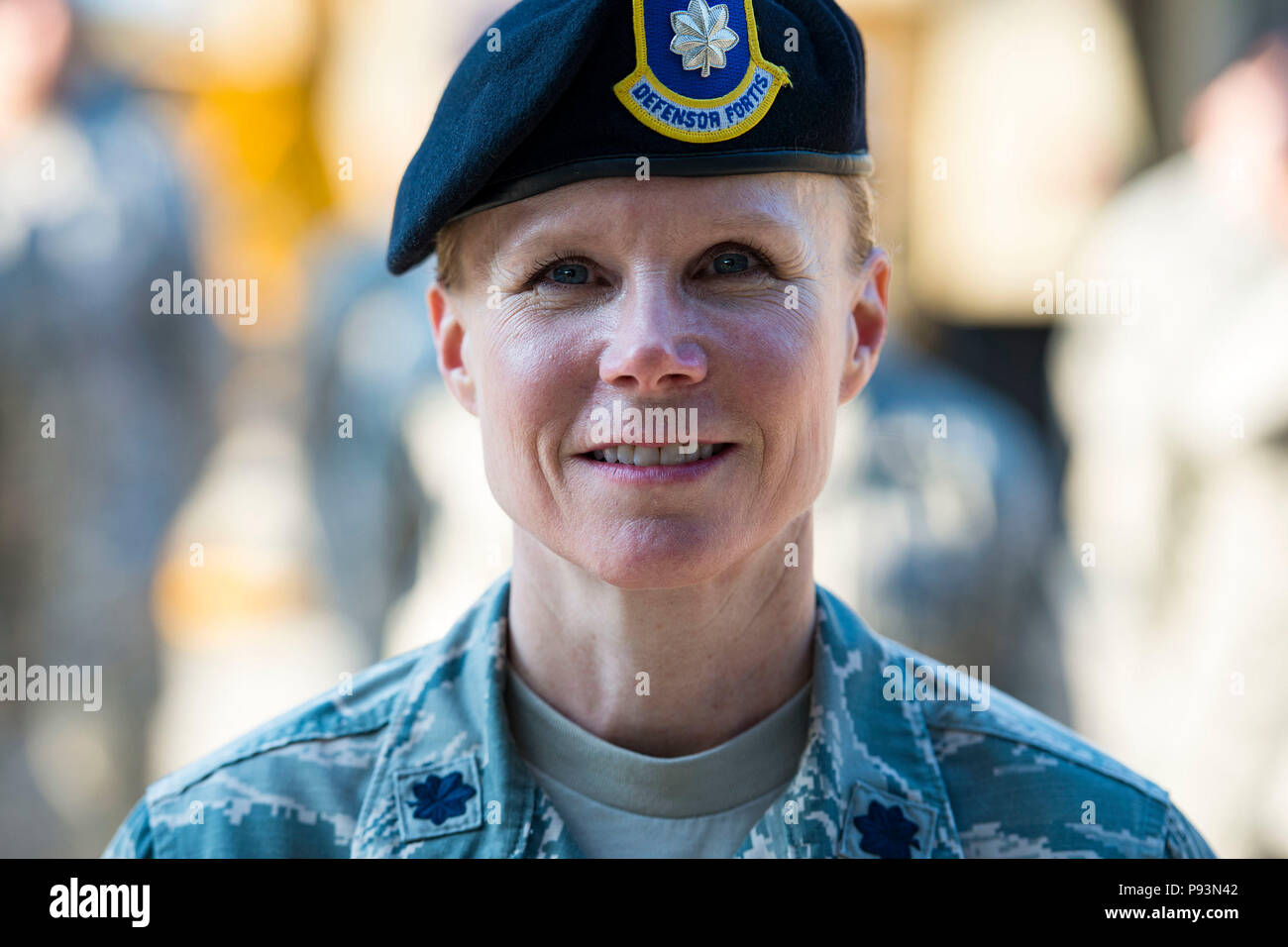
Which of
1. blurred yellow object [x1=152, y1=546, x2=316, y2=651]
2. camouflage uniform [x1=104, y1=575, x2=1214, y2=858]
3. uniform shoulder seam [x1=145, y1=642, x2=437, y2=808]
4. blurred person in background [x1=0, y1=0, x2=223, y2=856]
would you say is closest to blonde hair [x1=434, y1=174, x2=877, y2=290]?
camouflage uniform [x1=104, y1=575, x2=1214, y2=858]

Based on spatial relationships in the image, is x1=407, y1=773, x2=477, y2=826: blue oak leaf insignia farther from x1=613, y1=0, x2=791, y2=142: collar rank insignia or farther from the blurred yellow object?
the blurred yellow object

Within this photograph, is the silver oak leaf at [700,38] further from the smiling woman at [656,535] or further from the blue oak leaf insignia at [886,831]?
the blue oak leaf insignia at [886,831]

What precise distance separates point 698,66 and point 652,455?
1.56 ft

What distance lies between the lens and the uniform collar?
76.0 inches

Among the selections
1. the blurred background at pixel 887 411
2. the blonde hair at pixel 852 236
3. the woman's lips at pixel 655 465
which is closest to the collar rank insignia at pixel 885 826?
the woman's lips at pixel 655 465

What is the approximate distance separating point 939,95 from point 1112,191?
2.98ft

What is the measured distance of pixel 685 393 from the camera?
1798 mm

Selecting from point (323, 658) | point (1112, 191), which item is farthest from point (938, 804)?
point (1112, 191)

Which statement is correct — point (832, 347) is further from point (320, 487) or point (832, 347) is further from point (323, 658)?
point (323, 658)

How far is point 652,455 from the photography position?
1.84m

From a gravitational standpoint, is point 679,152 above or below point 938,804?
above

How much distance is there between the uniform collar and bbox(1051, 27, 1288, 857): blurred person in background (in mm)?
3329

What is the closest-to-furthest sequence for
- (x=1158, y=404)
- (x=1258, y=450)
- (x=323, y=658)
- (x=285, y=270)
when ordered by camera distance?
(x=1258, y=450) → (x=1158, y=404) → (x=323, y=658) → (x=285, y=270)

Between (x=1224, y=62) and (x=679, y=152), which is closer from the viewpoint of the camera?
(x=679, y=152)
